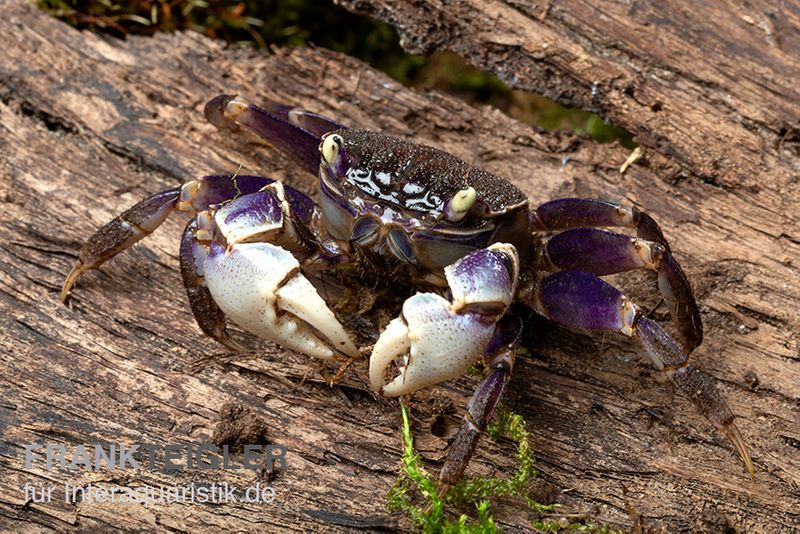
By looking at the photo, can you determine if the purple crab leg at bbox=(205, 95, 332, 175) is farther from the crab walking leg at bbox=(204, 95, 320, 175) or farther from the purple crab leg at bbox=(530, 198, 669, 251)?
the purple crab leg at bbox=(530, 198, 669, 251)

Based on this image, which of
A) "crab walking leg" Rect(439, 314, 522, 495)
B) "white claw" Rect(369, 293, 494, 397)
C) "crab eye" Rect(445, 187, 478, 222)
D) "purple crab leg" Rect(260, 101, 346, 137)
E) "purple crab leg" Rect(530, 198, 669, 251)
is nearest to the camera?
"white claw" Rect(369, 293, 494, 397)

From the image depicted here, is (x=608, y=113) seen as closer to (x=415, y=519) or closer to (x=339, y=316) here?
Answer: (x=339, y=316)

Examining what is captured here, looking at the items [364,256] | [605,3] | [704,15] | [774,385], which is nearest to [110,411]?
[364,256]

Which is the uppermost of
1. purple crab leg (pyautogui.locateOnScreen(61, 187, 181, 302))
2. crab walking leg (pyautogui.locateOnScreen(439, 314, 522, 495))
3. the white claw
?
the white claw

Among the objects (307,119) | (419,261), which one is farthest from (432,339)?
(307,119)

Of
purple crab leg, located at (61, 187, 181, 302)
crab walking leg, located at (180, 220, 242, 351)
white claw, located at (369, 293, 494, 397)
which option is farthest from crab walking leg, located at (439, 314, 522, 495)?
purple crab leg, located at (61, 187, 181, 302)

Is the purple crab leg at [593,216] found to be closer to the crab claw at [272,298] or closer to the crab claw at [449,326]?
the crab claw at [449,326]

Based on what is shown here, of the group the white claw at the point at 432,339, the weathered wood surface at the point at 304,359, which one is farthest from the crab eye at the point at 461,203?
the weathered wood surface at the point at 304,359

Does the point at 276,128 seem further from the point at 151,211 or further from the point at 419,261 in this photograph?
the point at 419,261
